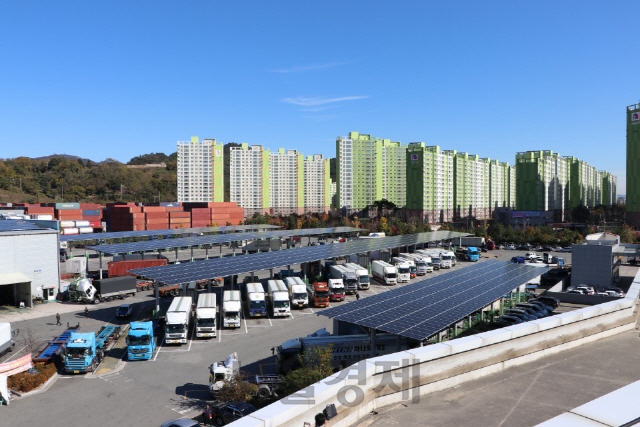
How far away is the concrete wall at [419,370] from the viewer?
6836mm

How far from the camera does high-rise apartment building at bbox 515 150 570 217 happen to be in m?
108

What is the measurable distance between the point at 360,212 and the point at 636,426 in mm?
116117

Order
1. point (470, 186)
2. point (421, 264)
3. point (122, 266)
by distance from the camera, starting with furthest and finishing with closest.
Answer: point (470, 186) < point (421, 264) < point (122, 266)

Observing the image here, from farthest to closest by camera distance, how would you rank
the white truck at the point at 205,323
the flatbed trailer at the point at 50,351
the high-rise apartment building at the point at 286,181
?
the high-rise apartment building at the point at 286,181 → the white truck at the point at 205,323 → the flatbed trailer at the point at 50,351

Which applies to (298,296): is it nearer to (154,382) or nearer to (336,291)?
(336,291)

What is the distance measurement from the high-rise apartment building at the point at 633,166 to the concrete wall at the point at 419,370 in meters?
81.4

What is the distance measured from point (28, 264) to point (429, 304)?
27.6m

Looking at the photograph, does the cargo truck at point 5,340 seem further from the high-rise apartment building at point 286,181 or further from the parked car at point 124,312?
the high-rise apartment building at point 286,181

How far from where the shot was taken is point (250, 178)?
118m

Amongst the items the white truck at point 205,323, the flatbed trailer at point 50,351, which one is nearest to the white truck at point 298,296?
the white truck at point 205,323

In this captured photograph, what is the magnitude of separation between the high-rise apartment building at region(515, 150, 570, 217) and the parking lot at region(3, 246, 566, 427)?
314 feet

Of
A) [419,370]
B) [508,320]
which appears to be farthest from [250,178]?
[419,370]

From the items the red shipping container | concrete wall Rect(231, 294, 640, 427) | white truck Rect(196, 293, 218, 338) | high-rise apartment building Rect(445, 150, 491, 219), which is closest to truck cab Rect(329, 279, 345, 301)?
white truck Rect(196, 293, 218, 338)

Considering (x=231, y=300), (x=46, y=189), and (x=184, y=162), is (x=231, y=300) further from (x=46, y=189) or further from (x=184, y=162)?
(x=46, y=189)
